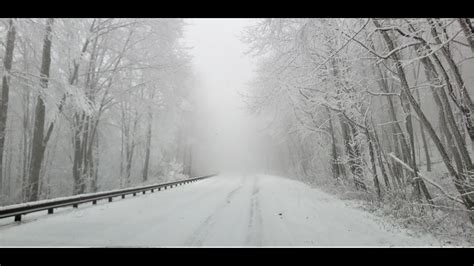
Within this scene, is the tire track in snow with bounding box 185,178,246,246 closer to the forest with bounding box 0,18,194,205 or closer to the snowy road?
the snowy road

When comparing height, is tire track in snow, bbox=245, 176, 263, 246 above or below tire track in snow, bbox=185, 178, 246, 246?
below

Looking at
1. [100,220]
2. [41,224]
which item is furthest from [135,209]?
[41,224]

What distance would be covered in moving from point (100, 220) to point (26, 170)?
19.2 meters

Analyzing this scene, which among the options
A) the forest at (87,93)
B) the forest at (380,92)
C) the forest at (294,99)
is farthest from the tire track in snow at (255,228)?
the forest at (87,93)

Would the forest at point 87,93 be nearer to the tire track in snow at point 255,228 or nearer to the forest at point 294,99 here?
the forest at point 294,99

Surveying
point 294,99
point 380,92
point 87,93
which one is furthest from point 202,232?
point 87,93

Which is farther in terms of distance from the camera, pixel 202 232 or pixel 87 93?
pixel 87 93

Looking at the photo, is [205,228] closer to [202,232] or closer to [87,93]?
[202,232]

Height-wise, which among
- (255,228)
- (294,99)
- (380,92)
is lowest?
(255,228)

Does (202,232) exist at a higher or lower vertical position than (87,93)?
lower

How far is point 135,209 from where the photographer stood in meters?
10.4

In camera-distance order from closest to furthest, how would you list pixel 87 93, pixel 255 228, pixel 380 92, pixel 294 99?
pixel 255 228 → pixel 380 92 → pixel 294 99 → pixel 87 93

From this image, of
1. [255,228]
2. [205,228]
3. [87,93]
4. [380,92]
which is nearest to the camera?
[205,228]

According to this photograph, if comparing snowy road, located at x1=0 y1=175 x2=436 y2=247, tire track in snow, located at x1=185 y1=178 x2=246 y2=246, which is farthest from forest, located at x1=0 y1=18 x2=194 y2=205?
tire track in snow, located at x1=185 y1=178 x2=246 y2=246
